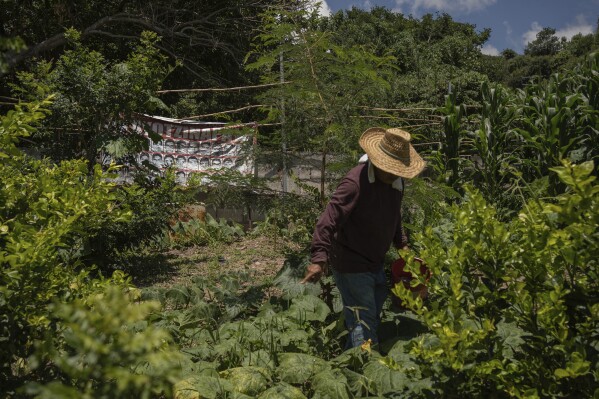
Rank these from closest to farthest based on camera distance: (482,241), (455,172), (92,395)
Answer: (92,395), (482,241), (455,172)

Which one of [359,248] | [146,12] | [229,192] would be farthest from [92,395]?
[146,12]

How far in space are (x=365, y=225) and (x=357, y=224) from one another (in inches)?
2.0

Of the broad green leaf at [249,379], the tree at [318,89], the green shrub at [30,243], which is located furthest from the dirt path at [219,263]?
the green shrub at [30,243]

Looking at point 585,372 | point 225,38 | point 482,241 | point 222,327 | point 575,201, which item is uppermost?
point 225,38

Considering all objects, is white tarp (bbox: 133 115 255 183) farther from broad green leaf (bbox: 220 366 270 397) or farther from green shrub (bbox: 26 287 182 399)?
green shrub (bbox: 26 287 182 399)

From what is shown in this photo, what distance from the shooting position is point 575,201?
215 cm

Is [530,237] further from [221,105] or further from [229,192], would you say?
[221,105]

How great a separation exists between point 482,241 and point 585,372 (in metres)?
0.67

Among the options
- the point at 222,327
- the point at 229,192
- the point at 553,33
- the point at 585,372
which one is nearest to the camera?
the point at 585,372

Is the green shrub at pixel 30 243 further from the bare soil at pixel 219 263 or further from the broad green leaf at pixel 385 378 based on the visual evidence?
the bare soil at pixel 219 263

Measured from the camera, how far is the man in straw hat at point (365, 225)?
12.4 feet

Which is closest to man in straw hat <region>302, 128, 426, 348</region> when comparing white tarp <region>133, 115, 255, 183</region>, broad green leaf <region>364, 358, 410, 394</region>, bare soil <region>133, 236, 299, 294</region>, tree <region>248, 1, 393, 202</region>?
broad green leaf <region>364, 358, 410, 394</region>

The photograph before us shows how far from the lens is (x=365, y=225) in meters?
3.92

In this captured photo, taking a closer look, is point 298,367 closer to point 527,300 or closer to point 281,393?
point 281,393
